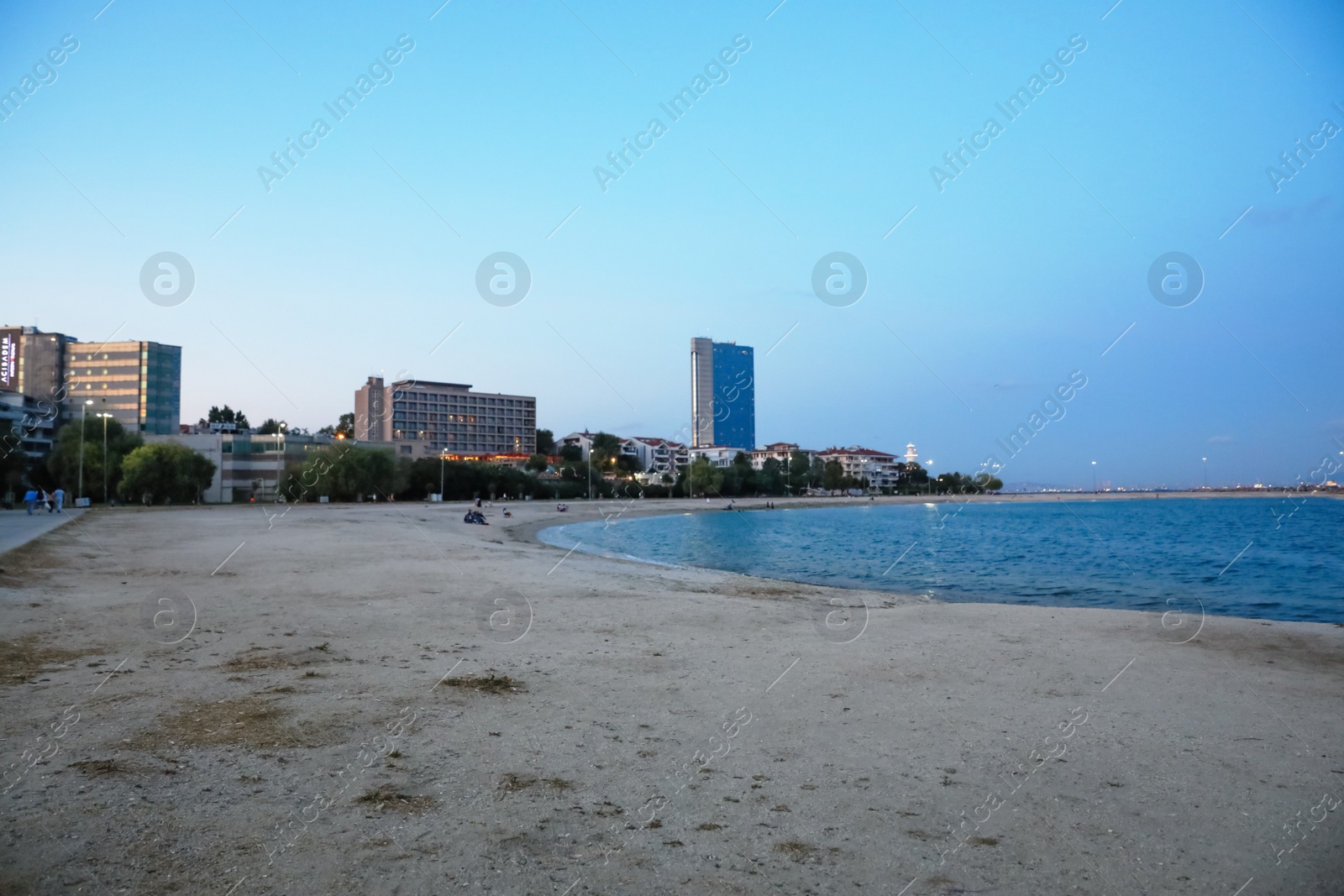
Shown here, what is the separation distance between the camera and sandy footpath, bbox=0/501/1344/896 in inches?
172

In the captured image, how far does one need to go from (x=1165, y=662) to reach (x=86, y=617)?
1561 cm

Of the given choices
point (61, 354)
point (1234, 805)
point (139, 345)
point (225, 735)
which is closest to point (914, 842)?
point (1234, 805)

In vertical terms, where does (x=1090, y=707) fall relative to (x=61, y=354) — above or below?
below

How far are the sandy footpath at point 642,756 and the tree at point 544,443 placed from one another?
160823mm

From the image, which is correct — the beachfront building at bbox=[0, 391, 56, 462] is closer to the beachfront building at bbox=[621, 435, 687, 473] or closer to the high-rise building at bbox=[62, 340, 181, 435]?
the high-rise building at bbox=[62, 340, 181, 435]

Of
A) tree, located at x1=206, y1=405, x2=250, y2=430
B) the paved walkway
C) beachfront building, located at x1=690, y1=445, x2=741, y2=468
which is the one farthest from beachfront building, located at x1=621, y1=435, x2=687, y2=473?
the paved walkway

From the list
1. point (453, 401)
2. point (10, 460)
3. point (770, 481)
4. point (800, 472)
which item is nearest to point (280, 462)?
point (10, 460)

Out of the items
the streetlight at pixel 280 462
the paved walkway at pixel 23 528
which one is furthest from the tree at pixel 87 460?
the paved walkway at pixel 23 528

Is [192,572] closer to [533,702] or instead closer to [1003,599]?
[533,702]

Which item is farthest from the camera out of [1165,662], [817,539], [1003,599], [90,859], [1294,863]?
[817,539]

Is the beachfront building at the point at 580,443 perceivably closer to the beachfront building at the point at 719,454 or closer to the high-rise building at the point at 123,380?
the beachfront building at the point at 719,454

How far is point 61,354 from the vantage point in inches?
5177

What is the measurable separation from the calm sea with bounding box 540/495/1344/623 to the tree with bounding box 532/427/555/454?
10650cm

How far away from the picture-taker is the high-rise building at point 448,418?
153750mm
